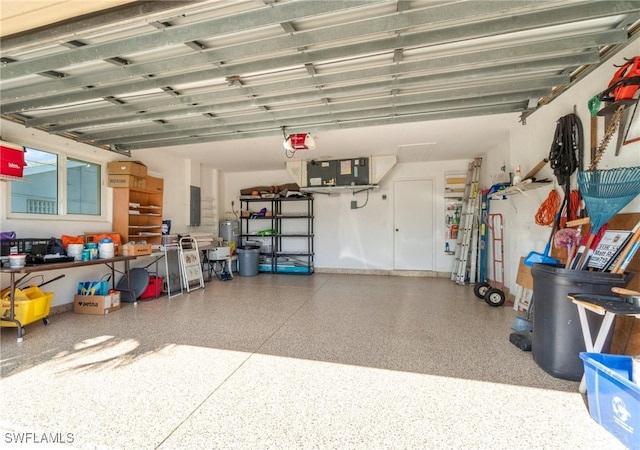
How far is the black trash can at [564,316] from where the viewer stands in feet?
5.88

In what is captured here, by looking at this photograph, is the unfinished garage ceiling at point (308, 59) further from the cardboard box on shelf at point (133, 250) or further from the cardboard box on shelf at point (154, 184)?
the cardboard box on shelf at point (133, 250)

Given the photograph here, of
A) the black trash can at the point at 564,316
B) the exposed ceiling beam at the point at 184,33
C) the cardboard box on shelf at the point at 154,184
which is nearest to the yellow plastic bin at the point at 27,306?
the cardboard box on shelf at the point at 154,184

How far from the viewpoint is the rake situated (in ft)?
5.98

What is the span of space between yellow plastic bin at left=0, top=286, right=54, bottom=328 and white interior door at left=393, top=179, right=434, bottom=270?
5.84 meters

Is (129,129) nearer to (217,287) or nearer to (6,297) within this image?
(6,297)

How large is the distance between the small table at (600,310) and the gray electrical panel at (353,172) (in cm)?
408

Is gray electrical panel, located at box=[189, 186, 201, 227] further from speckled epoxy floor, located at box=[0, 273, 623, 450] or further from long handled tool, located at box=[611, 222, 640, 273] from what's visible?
long handled tool, located at box=[611, 222, 640, 273]

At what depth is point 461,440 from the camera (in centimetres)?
140

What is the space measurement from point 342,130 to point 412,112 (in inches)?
43.6

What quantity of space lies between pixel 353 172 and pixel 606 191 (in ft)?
13.0

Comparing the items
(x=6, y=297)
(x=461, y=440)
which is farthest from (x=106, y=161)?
(x=461, y=440)

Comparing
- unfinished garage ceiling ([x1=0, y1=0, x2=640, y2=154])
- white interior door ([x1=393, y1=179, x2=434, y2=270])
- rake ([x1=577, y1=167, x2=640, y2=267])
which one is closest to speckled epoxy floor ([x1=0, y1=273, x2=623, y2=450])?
rake ([x1=577, y1=167, x2=640, y2=267])

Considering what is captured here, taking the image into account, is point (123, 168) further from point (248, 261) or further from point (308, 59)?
point (308, 59)

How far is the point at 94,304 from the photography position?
3.59 m
